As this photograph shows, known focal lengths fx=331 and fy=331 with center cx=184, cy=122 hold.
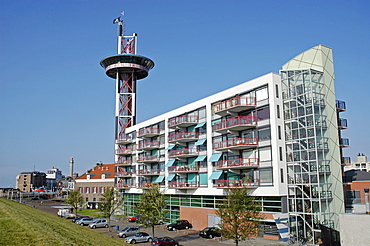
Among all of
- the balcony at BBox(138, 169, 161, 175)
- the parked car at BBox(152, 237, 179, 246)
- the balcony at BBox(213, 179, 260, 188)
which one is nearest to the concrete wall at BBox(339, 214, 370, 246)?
the balcony at BBox(213, 179, 260, 188)

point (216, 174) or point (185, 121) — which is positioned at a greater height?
point (185, 121)

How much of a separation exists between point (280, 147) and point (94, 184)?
5843cm

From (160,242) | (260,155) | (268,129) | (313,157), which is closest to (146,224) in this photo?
(160,242)

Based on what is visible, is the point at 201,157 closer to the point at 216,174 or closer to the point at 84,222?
the point at 216,174

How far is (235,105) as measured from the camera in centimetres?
3862

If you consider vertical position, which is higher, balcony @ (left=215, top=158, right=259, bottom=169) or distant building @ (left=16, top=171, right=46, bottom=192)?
balcony @ (left=215, top=158, right=259, bottom=169)

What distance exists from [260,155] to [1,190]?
538 feet

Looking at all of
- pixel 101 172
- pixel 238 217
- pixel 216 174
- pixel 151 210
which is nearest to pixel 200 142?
pixel 216 174

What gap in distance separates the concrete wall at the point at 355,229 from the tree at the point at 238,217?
7376 millimetres

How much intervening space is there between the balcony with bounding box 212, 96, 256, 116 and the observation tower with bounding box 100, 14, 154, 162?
32.3 metres

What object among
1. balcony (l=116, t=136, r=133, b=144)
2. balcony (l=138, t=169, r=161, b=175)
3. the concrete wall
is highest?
balcony (l=116, t=136, r=133, b=144)

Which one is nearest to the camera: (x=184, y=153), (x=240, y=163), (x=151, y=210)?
(x=151, y=210)

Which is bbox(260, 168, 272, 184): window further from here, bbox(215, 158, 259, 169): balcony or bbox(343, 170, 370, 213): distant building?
bbox(343, 170, 370, 213): distant building

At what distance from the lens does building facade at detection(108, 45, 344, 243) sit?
3441 cm
